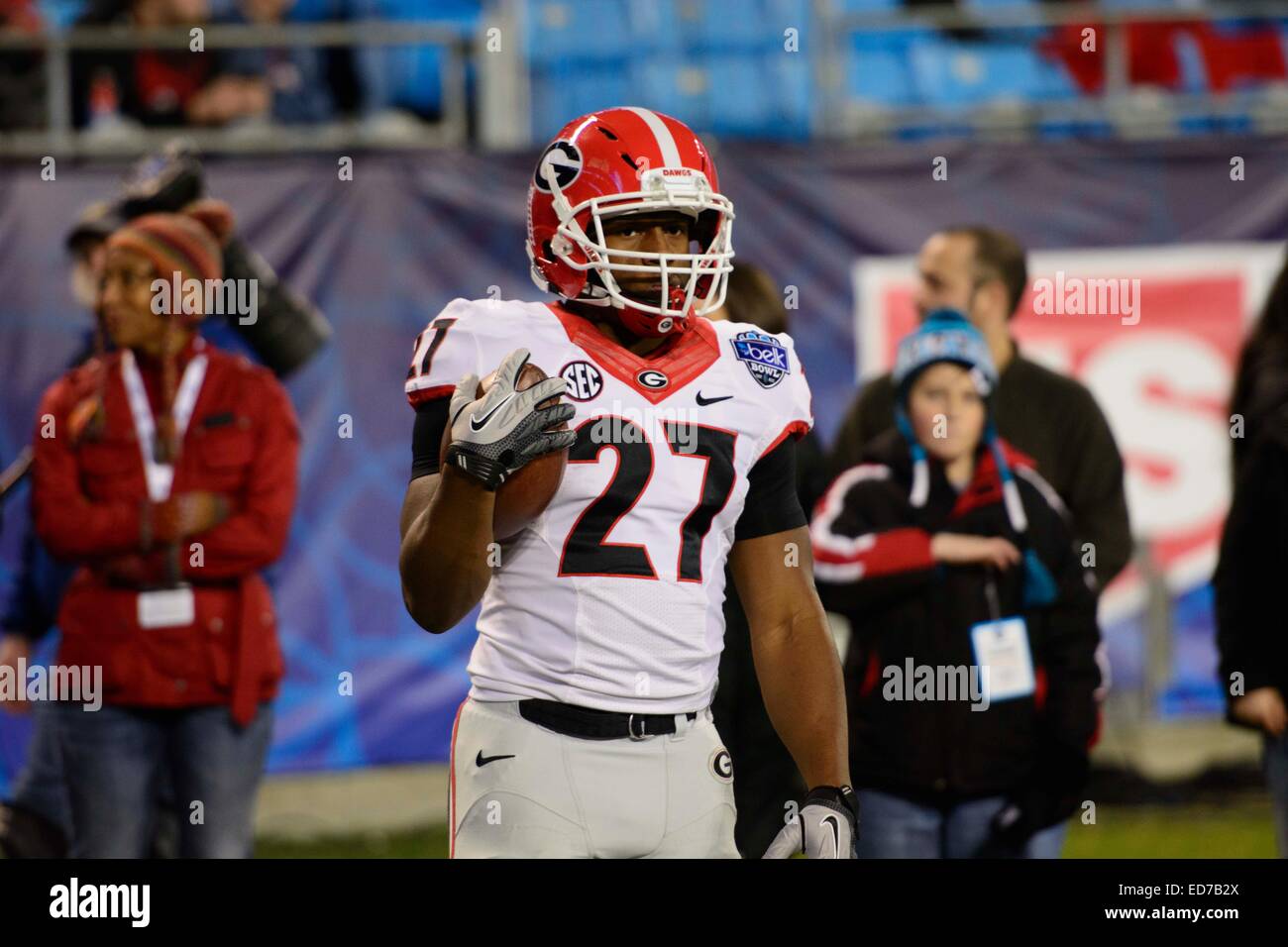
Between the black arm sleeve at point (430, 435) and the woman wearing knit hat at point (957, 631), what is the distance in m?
1.64

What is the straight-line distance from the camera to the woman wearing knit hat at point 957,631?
14.1ft

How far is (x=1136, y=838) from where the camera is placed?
654cm

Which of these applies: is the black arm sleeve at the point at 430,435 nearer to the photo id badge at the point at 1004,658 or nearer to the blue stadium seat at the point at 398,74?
the photo id badge at the point at 1004,658

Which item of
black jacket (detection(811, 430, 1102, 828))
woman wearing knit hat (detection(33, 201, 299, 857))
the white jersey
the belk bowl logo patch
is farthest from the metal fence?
the white jersey

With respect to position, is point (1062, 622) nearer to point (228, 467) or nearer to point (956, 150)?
point (228, 467)

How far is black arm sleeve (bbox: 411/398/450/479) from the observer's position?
3.01 m

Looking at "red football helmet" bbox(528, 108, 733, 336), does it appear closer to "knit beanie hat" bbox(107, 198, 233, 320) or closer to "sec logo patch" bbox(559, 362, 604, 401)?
"sec logo patch" bbox(559, 362, 604, 401)

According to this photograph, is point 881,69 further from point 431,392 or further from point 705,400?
point 431,392

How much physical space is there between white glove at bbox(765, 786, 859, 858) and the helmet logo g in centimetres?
115

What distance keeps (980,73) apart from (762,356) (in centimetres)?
518

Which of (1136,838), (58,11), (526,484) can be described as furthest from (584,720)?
(58,11)

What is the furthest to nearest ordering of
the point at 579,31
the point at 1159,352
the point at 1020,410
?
the point at 579,31 → the point at 1159,352 → the point at 1020,410

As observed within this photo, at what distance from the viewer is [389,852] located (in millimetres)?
6578

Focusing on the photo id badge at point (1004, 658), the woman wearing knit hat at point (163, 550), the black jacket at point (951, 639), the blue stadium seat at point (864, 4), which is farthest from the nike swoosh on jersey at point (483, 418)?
the blue stadium seat at point (864, 4)
